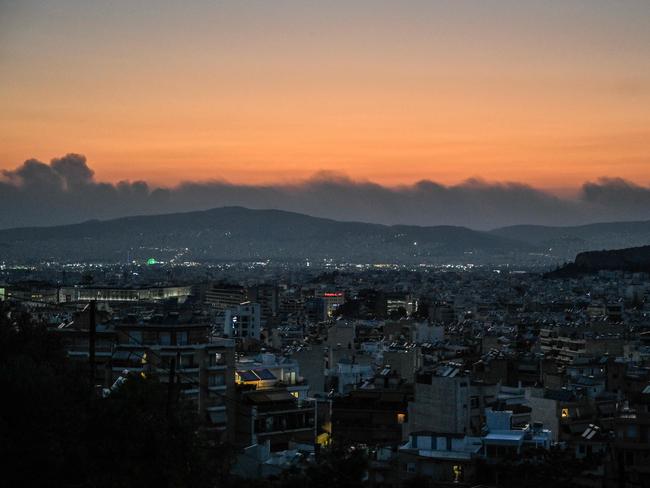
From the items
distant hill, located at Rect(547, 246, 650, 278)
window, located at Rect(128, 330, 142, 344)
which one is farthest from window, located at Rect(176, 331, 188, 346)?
distant hill, located at Rect(547, 246, 650, 278)

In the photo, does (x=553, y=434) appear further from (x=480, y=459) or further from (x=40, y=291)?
(x=40, y=291)

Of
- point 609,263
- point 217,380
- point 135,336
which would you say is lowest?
point 609,263

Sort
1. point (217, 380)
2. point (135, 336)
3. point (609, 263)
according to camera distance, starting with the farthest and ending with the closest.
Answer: point (609, 263) → point (135, 336) → point (217, 380)

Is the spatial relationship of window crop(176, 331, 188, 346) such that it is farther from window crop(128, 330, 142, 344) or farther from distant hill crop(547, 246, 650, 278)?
distant hill crop(547, 246, 650, 278)

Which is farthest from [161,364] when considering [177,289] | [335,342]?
[177,289]

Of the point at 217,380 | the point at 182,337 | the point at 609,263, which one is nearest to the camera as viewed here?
the point at 217,380

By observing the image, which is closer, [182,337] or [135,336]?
[182,337]

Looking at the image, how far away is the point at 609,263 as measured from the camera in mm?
191000

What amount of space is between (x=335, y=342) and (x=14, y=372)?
36534mm

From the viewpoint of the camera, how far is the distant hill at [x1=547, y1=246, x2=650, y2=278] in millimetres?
179738

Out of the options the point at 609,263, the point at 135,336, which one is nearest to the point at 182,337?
the point at 135,336

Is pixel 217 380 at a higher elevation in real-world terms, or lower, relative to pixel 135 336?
lower

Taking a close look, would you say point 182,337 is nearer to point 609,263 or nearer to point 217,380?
point 217,380

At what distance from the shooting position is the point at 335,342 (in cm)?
5125
